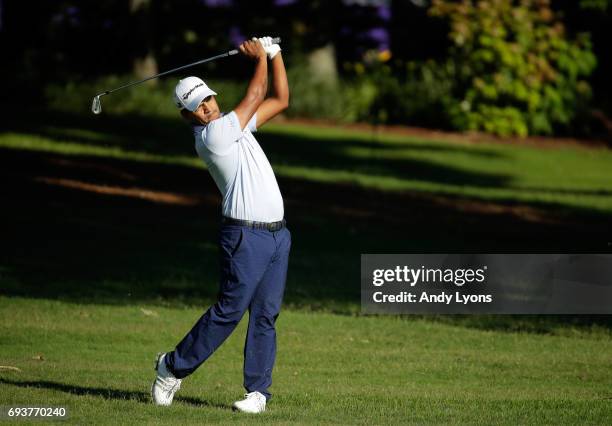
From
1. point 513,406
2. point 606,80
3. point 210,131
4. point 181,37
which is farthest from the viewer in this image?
point 181,37

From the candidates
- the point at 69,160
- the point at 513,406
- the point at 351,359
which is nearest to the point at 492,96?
the point at 69,160

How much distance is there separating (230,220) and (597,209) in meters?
14.6

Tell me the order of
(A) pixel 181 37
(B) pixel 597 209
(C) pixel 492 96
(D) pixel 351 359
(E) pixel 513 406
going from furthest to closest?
(A) pixel 181 37, (C) pixel 492 96, (B) pixel 597 209, (D) pixel 351 359, (E) pixel 513 406

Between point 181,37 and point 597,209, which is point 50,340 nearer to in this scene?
point 597,209

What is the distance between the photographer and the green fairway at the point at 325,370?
7.59 metres

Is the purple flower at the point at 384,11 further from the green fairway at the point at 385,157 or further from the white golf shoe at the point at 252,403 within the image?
the white golf shoe at the point at 252,403

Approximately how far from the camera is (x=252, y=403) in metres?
7.44

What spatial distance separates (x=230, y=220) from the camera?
7301mm

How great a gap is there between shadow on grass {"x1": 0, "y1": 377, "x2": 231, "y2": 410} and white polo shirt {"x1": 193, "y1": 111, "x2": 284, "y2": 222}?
1.29 meters

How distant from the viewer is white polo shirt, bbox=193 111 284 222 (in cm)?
717

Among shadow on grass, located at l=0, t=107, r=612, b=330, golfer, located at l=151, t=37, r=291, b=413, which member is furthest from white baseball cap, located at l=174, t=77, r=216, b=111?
shadow on grass, located at l=0, t=107, r=612, b=330

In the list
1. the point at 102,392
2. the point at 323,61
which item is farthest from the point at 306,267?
the point at 323,61

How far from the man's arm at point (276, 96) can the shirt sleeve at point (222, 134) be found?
0.37 metres

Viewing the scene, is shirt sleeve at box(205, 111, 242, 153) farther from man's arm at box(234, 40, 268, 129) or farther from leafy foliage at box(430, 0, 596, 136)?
leafy foliage at box(430, 0, 596, 136)
